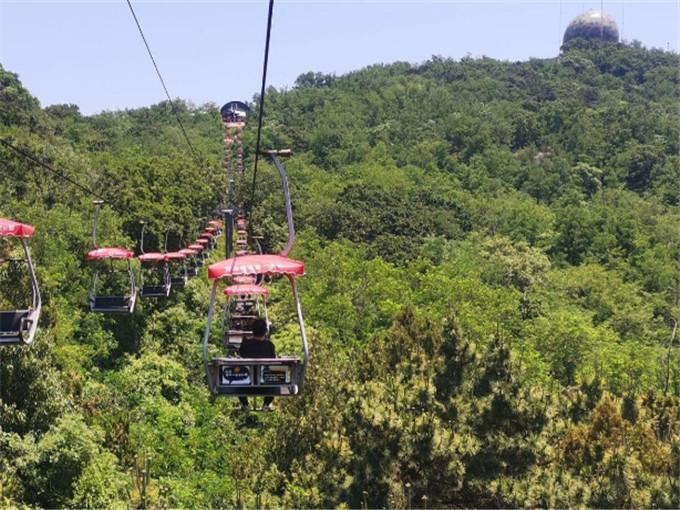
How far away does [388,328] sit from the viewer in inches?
1435

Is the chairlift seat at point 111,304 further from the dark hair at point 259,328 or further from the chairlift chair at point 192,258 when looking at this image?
the dark hair at point 259,328

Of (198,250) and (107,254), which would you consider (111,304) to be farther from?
(198,250)

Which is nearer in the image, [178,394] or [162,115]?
[178,394]

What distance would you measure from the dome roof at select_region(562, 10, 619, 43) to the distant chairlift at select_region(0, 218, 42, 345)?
509ft

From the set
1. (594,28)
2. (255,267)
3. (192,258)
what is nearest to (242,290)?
(255,267)

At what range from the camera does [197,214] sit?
51.3 meters

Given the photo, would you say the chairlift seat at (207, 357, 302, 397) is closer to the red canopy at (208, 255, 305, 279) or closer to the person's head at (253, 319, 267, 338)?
the person's head at (253, 319, 267, 338)

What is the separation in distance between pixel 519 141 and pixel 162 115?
44.6 m

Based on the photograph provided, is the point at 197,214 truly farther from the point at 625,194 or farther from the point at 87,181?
the point at 625,194

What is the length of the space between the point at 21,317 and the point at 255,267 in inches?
112

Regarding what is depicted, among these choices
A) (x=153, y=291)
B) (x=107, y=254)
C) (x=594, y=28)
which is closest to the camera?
(x=107, y=254)

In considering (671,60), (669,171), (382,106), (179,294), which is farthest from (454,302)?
(671,60)

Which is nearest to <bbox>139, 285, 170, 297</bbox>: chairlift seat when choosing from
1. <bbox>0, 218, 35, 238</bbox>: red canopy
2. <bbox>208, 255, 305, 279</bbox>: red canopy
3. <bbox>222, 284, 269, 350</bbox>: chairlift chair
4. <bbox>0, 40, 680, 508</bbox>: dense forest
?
<bbox>0, 40, 680, 508</bbox>: dense forest

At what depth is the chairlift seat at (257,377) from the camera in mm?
10789
